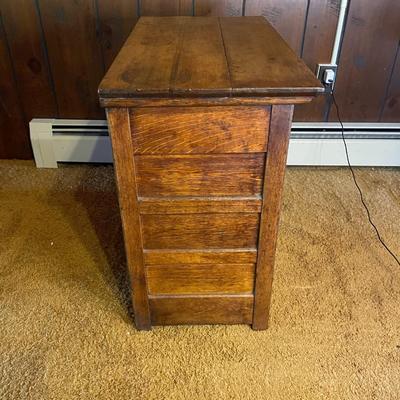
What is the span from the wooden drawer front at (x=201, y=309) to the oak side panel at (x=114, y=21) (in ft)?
3.36

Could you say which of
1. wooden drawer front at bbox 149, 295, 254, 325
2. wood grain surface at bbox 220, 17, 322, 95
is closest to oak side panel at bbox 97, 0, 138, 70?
wood grain surface at bbox 220, 17, 322, 95

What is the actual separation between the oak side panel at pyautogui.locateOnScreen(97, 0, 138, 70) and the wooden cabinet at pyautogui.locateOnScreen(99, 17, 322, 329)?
0.45 m

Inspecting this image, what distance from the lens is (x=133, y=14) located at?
1.52 m

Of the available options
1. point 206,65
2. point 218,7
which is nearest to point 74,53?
point 218,7

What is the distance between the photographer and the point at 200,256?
0.97m

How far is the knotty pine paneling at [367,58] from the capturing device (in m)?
1.51

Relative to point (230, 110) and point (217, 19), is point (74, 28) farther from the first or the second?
point (230, 110)

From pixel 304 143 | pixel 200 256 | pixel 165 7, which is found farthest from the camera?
pixel 304 143

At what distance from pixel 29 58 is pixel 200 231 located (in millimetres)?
1136

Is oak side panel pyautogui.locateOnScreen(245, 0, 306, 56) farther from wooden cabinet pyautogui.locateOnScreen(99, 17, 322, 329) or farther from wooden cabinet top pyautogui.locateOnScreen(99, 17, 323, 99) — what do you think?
wooden cabinet pyautogui.locateOnScreen(99, 17, 322, 329)

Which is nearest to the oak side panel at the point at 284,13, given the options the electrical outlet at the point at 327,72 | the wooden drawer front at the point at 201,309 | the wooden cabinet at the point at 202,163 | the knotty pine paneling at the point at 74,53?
the electrical outlet at the point at 327,72

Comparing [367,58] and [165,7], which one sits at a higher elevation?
[165,7]

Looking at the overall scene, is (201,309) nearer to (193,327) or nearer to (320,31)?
(193,327)

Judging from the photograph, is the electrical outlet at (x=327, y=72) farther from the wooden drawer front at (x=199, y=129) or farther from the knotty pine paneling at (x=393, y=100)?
the wooden drawer front at (x=199, y=129)
